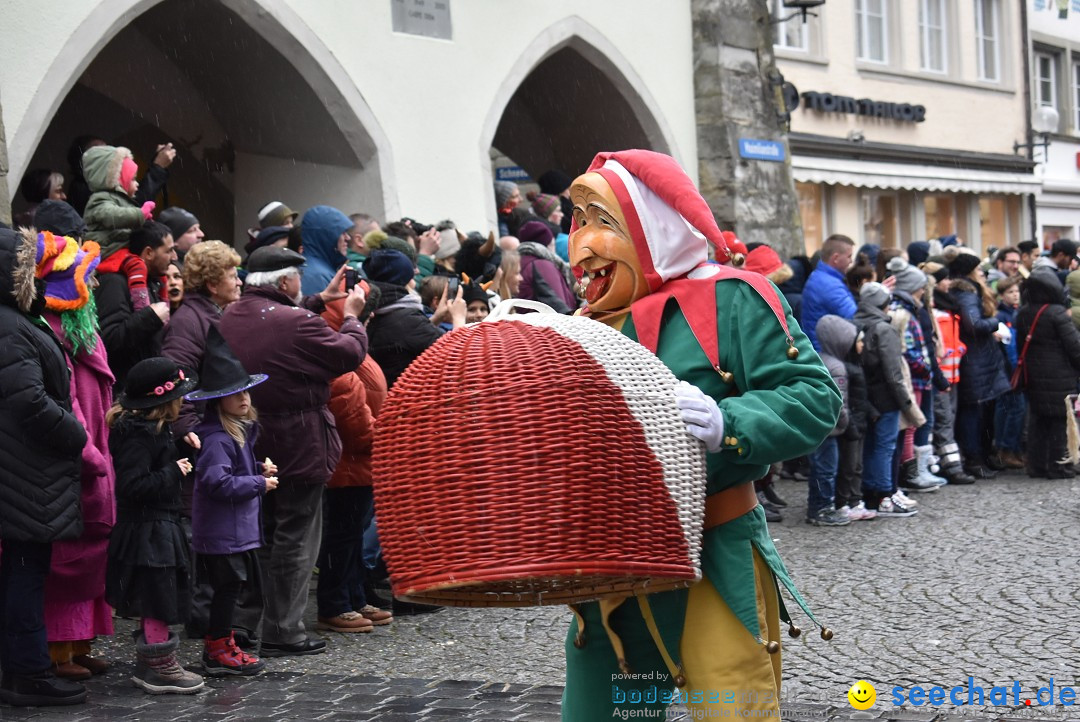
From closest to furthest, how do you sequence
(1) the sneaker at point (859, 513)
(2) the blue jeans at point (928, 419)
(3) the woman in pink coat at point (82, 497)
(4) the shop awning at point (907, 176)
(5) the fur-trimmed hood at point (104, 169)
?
(3) the woman in pink coat at point (82, 497) → (5) the fur-trimmed hood at point (104, 169) → (1) the sneaker at point (859, 513) → (2) the blue jeans at point (928, 419) → (4) the shop awning at point (907, 176)

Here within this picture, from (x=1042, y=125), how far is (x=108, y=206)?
2047 cm

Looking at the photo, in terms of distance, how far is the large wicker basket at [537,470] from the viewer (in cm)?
273

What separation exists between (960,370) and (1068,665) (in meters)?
6.61

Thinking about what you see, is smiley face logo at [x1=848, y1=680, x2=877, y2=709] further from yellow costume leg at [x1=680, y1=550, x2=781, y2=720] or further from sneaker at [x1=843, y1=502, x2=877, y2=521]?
sneaker at [x1=843, y1=502, x2=877, y2=521]

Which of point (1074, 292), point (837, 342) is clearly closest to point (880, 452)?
point (837, 342)

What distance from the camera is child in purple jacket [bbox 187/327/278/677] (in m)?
6.06

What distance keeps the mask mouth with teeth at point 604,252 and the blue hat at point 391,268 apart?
413cm

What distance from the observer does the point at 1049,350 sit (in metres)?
11.9

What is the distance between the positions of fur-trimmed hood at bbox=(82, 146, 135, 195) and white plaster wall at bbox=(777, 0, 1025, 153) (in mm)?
12864

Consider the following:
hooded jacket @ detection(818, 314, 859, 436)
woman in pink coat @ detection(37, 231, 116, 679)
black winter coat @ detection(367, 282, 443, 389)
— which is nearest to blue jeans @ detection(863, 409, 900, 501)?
hooded jacket @ detection(818, 314, 859, 436)

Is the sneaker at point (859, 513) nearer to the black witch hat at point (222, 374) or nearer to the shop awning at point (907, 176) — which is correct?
the black witch hat at point (222, 374)

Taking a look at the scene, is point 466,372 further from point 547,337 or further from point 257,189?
point 257,189

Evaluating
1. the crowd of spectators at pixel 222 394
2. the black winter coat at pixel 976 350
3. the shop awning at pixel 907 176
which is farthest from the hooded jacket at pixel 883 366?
the shop awning at pixel 907 176

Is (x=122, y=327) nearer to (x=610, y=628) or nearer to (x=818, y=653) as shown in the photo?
(x=818, y=653)
